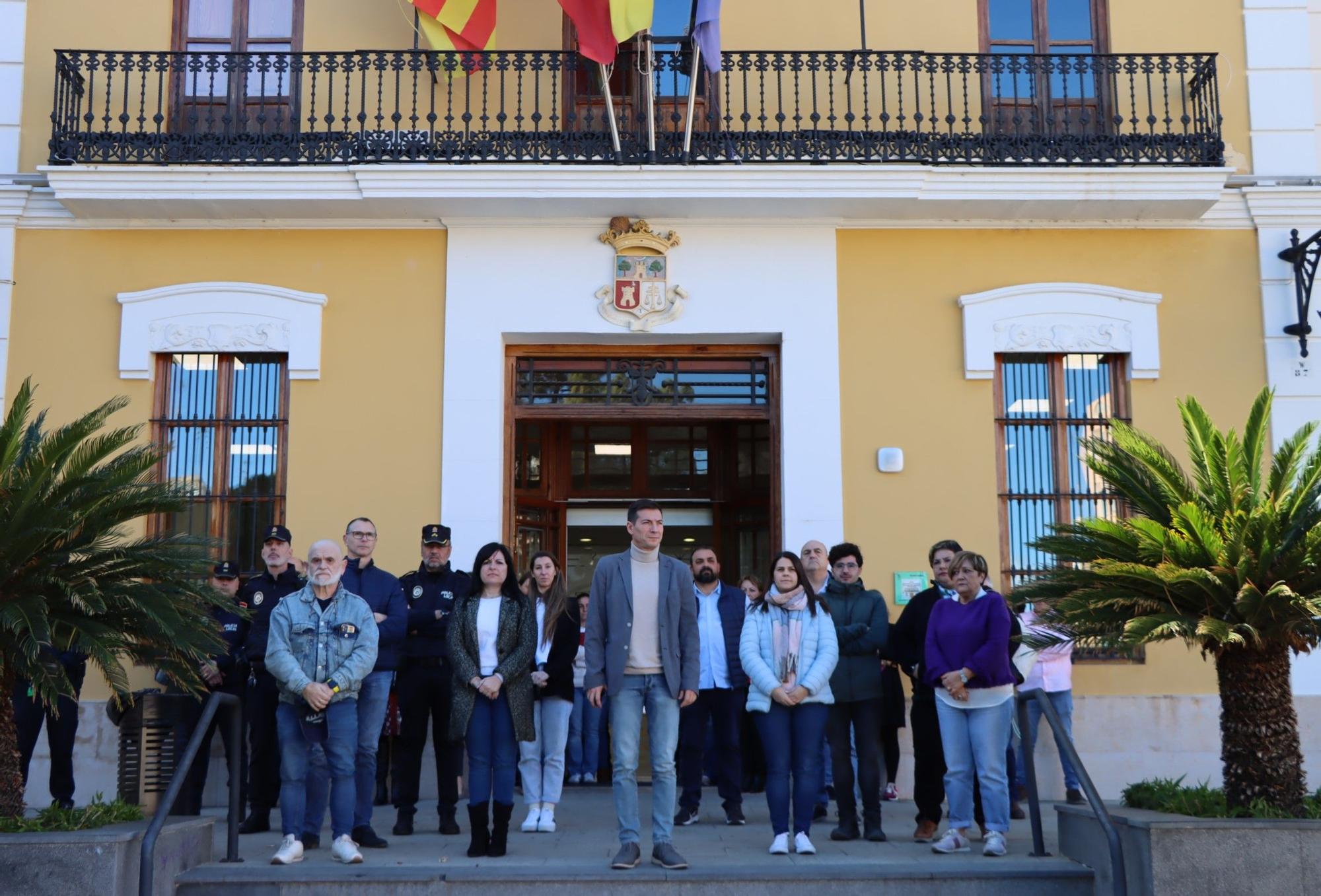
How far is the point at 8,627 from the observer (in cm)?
695

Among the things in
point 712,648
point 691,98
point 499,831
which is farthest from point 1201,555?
point 691,98

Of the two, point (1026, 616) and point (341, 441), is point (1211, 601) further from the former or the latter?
point (341, 441)

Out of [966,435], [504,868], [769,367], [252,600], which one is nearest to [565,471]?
[769,367]

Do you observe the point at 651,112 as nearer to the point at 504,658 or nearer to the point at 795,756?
the point at 504,658

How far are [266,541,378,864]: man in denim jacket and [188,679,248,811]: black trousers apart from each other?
0.45 m

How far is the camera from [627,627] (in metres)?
7.43

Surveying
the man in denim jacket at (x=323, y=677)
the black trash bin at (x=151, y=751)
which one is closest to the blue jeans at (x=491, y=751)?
the man in denim jacket at (x=323, y=677)

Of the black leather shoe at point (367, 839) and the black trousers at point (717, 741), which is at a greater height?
the black trousers at point (717, 741)

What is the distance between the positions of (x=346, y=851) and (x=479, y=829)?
28.2 inches

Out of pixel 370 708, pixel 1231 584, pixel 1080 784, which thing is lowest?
pixel 1080 784

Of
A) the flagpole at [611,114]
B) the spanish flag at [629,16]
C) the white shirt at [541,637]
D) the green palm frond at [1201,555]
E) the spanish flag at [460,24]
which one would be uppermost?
the spanish flag at [460,24]

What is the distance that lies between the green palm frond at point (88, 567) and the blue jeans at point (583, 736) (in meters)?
4.00

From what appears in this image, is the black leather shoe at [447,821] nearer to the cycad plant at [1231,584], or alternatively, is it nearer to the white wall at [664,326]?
the white wall at [664,326]

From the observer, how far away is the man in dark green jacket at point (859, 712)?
843cm
